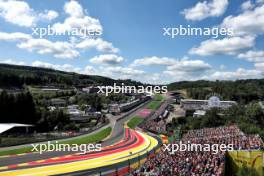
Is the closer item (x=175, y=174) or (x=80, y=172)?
(x=175, y=174)

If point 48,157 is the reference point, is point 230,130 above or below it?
above

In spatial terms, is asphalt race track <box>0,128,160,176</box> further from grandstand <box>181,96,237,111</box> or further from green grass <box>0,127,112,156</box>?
grandstand <box>181,96,237,111</box>

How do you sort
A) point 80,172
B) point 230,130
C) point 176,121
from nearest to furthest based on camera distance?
point 80,172 → point 230,130 → point 176,121

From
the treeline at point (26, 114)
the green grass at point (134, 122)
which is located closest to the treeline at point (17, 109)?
the treeline at point (26, 114)

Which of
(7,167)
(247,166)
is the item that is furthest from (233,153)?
(7,167)

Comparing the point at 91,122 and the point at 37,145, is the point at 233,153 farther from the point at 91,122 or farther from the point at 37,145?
the point at 91,122

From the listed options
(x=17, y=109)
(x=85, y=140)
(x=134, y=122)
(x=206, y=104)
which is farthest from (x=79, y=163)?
(x=206, y=104)

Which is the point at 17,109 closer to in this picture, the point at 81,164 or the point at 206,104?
→ the point at 81,164

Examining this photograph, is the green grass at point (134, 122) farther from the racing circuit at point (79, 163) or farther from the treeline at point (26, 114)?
the racing circuit at point (79, 163)

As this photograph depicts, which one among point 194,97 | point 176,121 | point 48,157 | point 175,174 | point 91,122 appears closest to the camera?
point 175,174

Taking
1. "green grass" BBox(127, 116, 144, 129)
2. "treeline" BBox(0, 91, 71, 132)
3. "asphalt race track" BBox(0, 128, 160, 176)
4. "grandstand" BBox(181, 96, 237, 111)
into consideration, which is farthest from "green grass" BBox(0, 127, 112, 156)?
"grandstand" BBox(181, 96, 237, 111)
